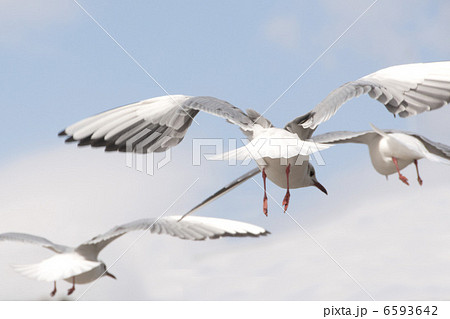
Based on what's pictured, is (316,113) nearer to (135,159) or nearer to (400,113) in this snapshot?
(400,113)

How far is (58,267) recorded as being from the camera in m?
1.47

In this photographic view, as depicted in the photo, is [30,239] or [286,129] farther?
[30,239]

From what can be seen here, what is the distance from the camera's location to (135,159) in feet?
5.18

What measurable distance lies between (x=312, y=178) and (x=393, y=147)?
0.98ft

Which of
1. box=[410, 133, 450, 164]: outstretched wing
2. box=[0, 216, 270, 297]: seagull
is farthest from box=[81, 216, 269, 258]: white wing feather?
box=[410, 133, 450, 164]: outstretched wing

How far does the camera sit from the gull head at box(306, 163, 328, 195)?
5.12 ft

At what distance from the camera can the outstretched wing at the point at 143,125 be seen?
1.53m

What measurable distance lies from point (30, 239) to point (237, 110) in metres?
0.61

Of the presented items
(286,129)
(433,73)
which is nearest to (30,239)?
(286,129)

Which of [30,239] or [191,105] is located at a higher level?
[191,105]

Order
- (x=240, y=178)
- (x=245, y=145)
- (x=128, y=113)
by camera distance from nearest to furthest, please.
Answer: (x=245, y=145)
(x=240, y=178)
(x=128, y=113)

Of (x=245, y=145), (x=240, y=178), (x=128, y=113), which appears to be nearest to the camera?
(x=245, y=145)

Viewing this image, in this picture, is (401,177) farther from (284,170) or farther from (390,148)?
(284,170)

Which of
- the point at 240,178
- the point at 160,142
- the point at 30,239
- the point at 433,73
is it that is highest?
the point at 433,73
